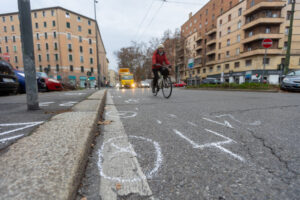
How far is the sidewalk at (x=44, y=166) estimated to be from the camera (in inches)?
27.0

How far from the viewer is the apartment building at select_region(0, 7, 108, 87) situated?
42.3 m

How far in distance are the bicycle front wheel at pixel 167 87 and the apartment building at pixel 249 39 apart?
65.9 ft

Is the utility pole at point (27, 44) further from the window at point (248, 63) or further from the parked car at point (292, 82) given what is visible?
the window at point (248, 63)

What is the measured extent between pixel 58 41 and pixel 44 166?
50.9m

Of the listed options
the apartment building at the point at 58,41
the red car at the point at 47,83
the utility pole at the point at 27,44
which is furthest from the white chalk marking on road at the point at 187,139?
the apartment building at the point at 58,41

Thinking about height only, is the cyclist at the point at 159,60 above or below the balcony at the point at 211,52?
below

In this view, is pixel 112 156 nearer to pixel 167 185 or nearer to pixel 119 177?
pixel 119 177

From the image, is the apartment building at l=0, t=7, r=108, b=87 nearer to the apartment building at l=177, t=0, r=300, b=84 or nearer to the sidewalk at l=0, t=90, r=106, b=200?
the apartment building at l=177, t=0, r=300, b=84

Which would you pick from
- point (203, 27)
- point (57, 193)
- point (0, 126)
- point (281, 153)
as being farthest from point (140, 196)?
point (203, 27)

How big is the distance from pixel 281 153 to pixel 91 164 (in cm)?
146

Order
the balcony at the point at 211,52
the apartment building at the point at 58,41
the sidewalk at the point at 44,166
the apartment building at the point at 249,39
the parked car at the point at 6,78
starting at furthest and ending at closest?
the apartment building at the point at 58,41 < the balcony at the point at 211,52 < the apartment building at the point at 249,39 < the parked car at the point at 6,78 < the sidewalk at the point at 44,166

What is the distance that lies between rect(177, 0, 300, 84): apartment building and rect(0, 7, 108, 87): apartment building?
30.6 metres

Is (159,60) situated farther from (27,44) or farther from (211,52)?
(211,52)

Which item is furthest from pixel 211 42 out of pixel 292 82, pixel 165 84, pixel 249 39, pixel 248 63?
pixel 165 84
